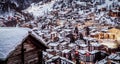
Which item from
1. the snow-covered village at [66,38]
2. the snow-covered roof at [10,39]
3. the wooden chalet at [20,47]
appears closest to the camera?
the snow-covered roof at [10,39]

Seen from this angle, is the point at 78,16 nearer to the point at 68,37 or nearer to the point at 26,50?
the point at 68,37

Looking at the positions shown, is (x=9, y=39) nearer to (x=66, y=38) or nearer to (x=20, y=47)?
(x=20, y=47)

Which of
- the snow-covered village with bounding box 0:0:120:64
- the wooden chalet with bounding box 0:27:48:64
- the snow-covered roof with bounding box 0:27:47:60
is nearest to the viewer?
the snow-covered roof with bounding box 0:27:47:60

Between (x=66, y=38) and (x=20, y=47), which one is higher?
(x=20, y=47)

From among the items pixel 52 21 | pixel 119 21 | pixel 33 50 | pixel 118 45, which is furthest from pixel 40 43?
pixel 52 21

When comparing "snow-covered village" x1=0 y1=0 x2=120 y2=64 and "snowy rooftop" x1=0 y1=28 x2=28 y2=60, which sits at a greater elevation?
"snowy rooftop" x1=0 y1=28 x2=28 y2=60

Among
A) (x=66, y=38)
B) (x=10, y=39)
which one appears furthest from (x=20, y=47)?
(x=66, y=38)

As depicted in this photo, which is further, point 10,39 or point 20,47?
point 20,47
